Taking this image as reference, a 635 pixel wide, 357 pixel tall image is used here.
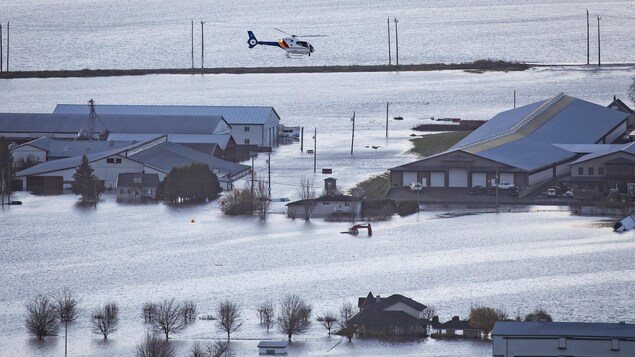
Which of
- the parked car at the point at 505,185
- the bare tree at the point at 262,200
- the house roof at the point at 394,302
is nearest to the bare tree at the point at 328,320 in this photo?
the house roof at the point at 394,302

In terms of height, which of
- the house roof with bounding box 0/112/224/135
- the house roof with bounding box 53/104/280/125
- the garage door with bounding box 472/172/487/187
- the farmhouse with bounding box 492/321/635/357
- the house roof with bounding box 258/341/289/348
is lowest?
the house roof with bounding box 258/341/289/348

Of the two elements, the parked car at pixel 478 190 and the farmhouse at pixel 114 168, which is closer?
the parked car at pixel 478 190

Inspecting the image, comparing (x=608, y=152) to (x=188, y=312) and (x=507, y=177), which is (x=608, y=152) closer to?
(x=507, y=177)

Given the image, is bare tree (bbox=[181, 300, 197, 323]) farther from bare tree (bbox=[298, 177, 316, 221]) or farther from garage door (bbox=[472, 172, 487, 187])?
garage door (bbox=[472, 172, 487, 187])

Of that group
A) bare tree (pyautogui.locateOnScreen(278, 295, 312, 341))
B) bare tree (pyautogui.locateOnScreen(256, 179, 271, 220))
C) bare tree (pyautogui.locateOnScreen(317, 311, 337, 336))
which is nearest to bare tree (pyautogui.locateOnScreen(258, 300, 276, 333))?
bare tree (pyautogui.locateOnScreen(278, 295, 312, 341))

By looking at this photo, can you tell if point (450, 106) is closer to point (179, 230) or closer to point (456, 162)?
point (456, 162)

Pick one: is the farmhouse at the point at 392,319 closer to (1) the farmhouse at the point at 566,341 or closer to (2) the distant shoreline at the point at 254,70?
(1) the farmhouse at the point at 566,341

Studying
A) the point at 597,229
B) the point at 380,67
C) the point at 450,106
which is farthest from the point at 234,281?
the point at 380,67
